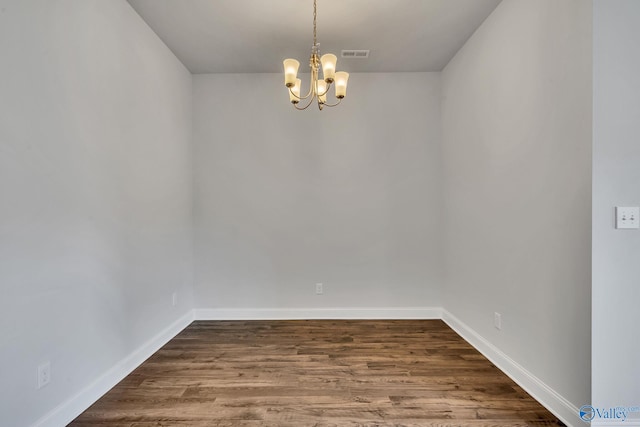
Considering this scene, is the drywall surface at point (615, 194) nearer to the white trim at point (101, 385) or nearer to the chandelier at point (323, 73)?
the chandelier at point (323, 73)

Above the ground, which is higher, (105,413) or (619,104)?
(619,104)

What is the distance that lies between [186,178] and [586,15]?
3.50 meters

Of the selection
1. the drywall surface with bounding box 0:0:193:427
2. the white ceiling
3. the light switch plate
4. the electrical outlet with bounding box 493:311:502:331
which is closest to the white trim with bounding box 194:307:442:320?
the drywall surface with bounding box 0:0:193:427

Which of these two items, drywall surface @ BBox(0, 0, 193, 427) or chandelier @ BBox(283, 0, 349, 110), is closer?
drywall surface @ BBox(0, 0, 193, 427)

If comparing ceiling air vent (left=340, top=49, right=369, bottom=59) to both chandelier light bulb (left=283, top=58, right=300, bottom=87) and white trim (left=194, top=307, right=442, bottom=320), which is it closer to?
chandelier light bulb (left=283, top=58, right=300, bottom=87)

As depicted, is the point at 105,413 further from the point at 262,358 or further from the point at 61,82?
the point at 61,82

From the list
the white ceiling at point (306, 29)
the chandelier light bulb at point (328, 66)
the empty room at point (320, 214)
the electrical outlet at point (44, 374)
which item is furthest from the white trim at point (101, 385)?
the white ceiling at point (306, 29)

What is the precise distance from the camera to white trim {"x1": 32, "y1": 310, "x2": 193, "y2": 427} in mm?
1716

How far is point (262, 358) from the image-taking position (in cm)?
261

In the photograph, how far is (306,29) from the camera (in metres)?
2.74

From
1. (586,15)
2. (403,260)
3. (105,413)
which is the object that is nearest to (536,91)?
(586,15)

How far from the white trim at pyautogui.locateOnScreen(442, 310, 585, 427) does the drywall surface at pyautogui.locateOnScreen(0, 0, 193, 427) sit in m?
2.89

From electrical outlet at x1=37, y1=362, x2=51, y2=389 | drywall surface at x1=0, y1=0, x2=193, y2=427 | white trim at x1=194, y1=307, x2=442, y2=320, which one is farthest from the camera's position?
white trim at x1=194, y1=307, x2=442, y2=320

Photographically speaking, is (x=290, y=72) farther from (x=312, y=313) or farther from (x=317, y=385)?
(x=312, y=313)
